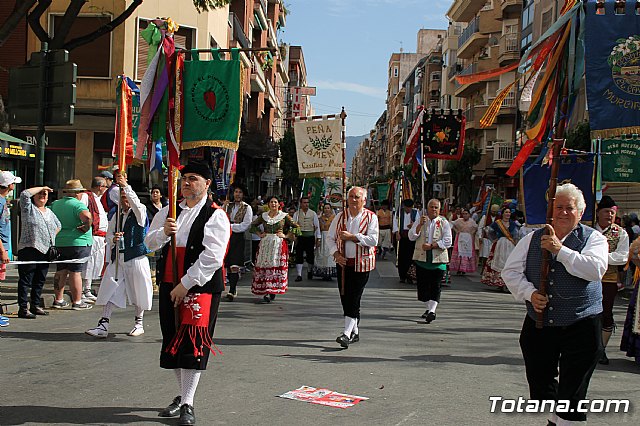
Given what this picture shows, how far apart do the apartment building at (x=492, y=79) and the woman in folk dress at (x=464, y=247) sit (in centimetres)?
2194

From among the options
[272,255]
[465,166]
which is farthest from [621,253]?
[465,166]

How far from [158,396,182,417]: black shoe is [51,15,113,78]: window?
19.3 metres

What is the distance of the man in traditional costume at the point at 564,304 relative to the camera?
15.8 feet

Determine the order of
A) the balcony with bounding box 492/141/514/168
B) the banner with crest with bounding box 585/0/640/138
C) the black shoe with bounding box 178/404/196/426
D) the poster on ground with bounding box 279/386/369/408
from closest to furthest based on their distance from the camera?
the black shoe with bounding box 178/404/196/426, the poster on ground with bounding box 279/386/369/408, the banner with crest with bounding box 585/0/640/138, the balcony with bounding box 492/141/514/168

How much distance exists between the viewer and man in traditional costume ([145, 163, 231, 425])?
5.73 meters

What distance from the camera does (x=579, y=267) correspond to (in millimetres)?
4785

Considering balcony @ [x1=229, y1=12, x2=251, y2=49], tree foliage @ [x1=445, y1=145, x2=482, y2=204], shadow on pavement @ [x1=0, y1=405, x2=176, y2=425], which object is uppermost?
balcony @ [x1=229, y1=12, x2=251, y2=49]

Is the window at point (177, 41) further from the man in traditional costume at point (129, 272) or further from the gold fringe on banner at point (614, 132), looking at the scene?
the gold fringe on banner at point (614, 132)

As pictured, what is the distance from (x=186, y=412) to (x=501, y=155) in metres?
42.3

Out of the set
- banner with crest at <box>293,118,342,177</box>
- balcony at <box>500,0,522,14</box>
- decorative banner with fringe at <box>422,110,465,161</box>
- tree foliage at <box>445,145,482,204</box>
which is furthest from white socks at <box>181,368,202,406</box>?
balcony at <box>500,0,522,14</box>

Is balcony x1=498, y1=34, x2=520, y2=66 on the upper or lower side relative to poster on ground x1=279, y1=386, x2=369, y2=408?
upper

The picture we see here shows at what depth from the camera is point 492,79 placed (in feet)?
156

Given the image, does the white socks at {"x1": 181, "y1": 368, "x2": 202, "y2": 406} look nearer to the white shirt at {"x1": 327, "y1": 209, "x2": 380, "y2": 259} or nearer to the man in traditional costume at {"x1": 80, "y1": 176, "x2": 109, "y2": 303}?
the white shirt at {"x1": 327, "y1": 209, "x2": 380, "y2": 259}

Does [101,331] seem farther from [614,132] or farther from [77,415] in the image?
[614,132]
